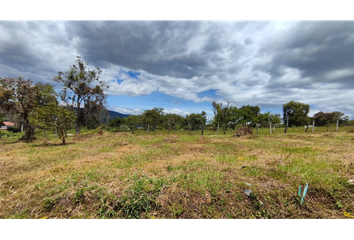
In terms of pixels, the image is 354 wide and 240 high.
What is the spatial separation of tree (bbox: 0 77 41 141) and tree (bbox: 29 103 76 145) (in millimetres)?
3322

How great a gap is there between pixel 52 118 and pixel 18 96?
5373 mm

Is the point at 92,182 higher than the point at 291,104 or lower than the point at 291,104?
lower

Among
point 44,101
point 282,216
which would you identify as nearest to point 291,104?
point 282,216

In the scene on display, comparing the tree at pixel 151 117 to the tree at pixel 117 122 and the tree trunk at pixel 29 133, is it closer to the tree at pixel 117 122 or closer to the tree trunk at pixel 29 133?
the tree at pixel 117 122

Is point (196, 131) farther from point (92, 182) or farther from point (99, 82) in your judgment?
point (92, 182)

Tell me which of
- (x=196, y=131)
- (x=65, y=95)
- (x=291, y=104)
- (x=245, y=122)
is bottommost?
(x=196, y=131)

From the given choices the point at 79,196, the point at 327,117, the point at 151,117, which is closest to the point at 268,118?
the point at 327,117

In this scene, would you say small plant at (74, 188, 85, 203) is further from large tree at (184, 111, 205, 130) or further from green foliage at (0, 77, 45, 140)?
large tree at (184, 111, 205, 130)

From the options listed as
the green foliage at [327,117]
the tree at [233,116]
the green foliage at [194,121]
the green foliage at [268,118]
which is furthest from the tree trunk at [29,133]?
the green foliage at [327,117]

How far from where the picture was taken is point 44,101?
1514 cm

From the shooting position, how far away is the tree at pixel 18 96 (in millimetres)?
12648

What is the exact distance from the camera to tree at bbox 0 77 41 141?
12.6 m

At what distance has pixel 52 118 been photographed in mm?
11656
